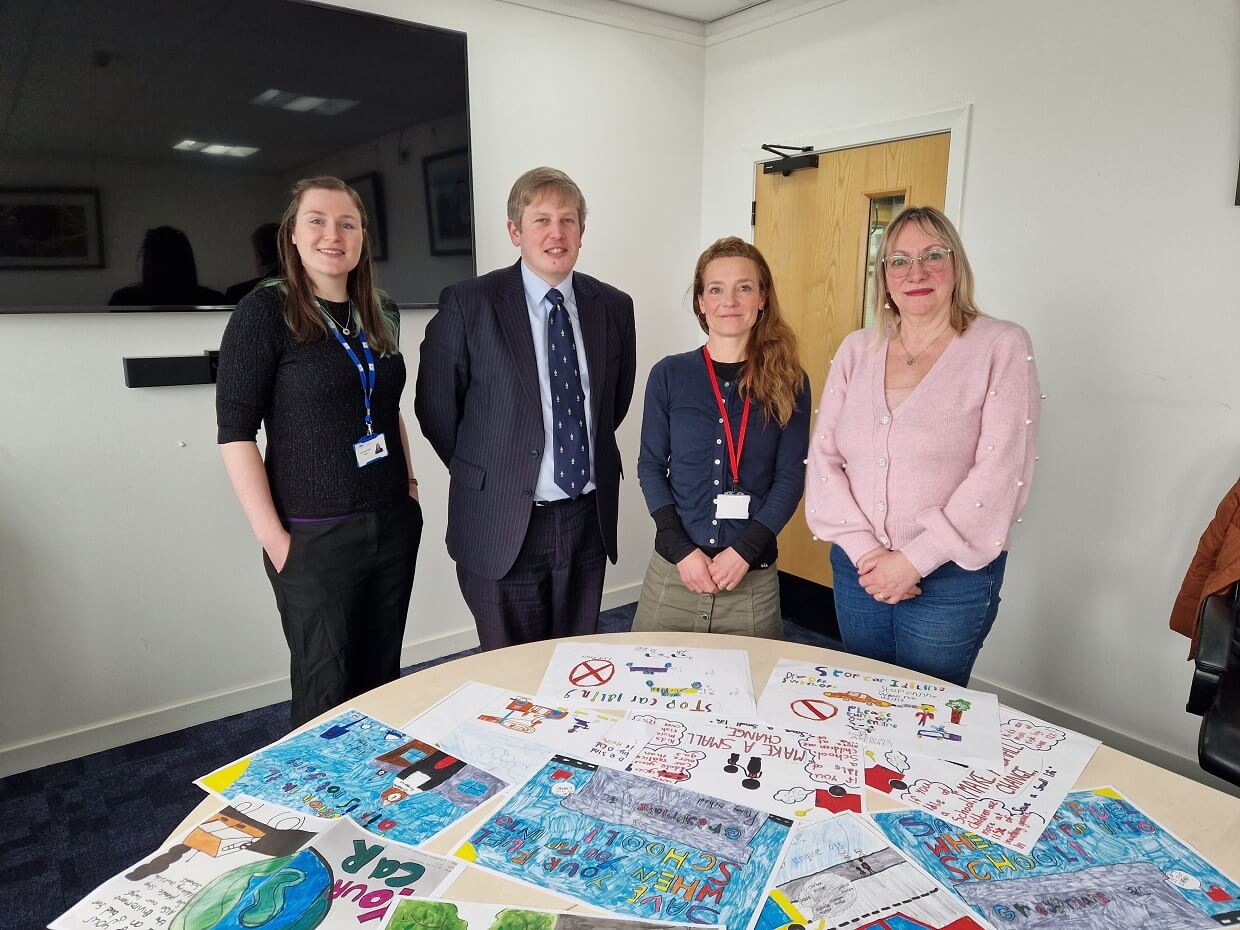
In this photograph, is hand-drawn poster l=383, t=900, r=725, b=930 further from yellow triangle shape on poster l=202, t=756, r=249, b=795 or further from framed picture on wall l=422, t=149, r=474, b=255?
framed picture on wall l=422, t=149, r=474, b=255

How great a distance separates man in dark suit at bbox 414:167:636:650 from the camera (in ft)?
6.63

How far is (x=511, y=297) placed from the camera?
6.77ft

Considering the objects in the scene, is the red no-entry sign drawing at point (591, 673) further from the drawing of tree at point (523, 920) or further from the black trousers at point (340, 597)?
the black trousers at point (340, 597)

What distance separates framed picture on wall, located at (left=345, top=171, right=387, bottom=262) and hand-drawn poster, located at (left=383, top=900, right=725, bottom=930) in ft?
8.09

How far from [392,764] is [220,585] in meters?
2.00

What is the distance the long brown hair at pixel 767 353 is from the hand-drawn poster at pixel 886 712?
65 centimetres

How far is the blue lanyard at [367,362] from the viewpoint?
1848mm

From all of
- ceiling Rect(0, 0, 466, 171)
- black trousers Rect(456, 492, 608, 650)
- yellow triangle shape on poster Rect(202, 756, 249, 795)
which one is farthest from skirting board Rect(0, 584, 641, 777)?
yellow triangle shape on poster Rect(202, 756, 249, 795)

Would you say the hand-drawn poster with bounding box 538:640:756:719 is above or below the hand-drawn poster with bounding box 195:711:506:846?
above

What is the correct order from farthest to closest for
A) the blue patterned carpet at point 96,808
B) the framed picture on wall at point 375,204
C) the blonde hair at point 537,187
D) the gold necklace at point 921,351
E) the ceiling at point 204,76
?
1. the framed picture on wall at point 375,204
2. the ceiling at point 204,76
3. the blue patterned carpet at point 96,808
4. the blonde hair at point 537,187
5. the gold necklace at point 921,351

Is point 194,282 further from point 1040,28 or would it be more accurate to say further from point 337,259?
point 1040,28

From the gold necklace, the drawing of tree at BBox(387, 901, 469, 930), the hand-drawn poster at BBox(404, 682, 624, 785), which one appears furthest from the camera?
the gold necklace

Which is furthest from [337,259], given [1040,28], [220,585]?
[1040,28]

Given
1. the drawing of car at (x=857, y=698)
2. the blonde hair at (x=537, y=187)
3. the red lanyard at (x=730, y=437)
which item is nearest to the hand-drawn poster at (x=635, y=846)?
the drawing of car at (x=857, y=698)
